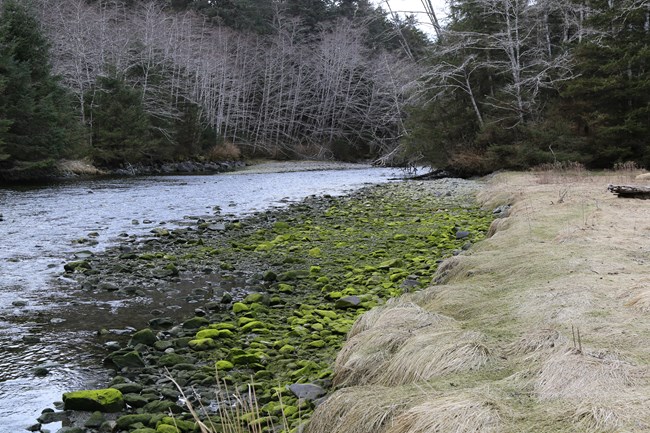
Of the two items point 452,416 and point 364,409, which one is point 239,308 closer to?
point 364,409

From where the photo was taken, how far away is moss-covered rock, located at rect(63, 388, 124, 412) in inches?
153

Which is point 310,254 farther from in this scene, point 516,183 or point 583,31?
point 583,31

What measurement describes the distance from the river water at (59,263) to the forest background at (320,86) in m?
7.23

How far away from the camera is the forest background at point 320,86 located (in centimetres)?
2088

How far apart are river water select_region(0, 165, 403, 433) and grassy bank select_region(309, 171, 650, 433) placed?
2210mm

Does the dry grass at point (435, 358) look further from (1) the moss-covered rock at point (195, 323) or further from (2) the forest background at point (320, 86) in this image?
(2) the forest background at point (320, 86)

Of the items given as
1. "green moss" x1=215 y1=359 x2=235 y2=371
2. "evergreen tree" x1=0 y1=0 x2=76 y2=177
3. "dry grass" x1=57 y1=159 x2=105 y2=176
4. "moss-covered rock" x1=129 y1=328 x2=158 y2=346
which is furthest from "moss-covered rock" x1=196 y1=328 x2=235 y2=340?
"dry grass" x1=57 y1=159 x2=105 y2=176

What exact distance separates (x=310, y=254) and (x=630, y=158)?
16.1 m

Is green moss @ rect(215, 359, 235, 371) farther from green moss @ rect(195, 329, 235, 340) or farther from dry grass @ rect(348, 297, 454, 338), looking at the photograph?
dry grass @ rect(348, 297, 454, 338)

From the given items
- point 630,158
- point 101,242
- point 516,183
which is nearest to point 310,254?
point 101,242

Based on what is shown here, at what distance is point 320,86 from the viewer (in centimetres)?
5528

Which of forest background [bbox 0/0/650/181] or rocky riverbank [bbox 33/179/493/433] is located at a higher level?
forest background [bbox 0/0/650/181]

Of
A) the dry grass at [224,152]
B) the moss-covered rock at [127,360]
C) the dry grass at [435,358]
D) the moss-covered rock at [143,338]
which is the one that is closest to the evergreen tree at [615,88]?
the dry grass at [435,358]

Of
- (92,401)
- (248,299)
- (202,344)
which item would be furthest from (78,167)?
(92,401)
